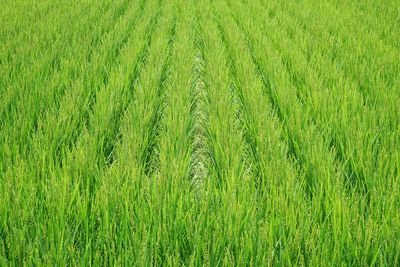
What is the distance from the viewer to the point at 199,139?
93.0 inches

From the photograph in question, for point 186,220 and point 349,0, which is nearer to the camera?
point 186,220

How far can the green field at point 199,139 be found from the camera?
3.94 ft

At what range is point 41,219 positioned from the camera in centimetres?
127

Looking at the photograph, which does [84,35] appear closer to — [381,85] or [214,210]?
[381,85]

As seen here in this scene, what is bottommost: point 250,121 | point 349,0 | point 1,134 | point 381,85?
point 1,134

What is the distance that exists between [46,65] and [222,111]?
134 cm

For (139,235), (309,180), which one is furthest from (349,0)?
(139,235)

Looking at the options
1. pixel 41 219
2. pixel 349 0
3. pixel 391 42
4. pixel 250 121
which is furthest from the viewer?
pixel 349 0

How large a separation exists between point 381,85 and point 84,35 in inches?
96.3

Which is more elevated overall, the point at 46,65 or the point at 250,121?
the point at 46,65

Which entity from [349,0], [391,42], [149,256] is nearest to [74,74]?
[149,256]

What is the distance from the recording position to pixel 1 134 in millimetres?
1910

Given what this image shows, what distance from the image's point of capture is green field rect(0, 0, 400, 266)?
1.20 metres

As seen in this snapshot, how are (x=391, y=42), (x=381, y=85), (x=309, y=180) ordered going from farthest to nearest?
1. (x=391, y=42)
2. (x=381, y=85)
3. (x=309, y=180)
